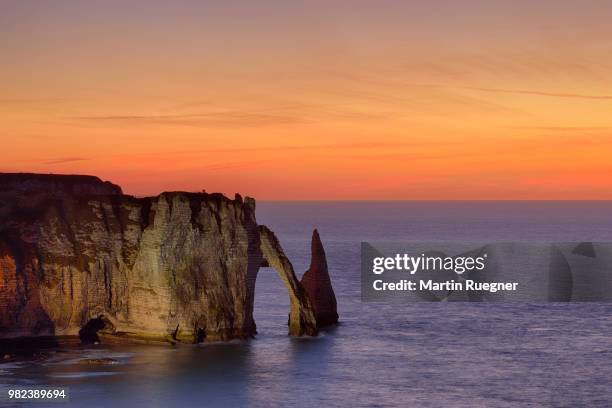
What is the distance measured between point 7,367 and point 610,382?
124 ft

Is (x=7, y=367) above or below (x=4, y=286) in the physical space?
below

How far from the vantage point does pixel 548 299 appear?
5020 inches

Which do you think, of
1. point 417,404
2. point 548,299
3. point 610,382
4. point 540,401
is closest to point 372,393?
→ point 417,404

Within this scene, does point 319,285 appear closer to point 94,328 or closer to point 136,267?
point 136,267

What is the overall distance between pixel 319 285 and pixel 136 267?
15.2 meters

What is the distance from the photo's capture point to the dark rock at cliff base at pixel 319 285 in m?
91.4

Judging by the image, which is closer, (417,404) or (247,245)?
(417,404)

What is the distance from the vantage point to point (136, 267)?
277 feet

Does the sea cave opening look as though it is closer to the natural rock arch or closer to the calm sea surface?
the calm sea surface

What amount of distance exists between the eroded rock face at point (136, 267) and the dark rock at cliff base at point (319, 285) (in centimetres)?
450

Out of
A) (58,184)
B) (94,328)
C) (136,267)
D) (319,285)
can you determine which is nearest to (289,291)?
(319,285)

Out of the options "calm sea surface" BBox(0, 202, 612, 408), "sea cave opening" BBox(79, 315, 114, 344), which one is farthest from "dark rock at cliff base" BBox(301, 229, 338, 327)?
"sea cave opening" BBox(79, 315, 114, 344)

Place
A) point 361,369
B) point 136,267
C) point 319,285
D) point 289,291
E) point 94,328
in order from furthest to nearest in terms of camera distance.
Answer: point 319,285, point 289,291, point 94,328, point 136,267, point 361,369

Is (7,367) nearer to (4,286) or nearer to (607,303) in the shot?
(4,286)
